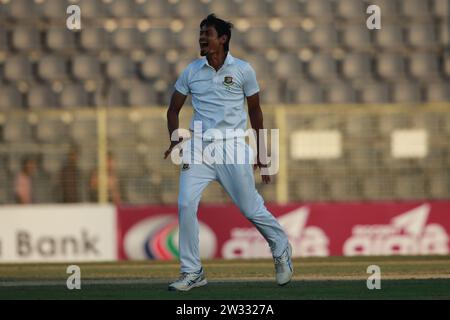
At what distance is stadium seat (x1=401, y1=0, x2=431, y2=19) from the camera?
2152 cm

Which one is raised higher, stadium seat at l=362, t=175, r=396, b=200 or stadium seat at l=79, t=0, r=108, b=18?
stadium seat at l=79, t=0, r=108, b=18

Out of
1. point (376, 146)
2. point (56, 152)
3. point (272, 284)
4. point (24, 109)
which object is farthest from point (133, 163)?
point (272, 284)

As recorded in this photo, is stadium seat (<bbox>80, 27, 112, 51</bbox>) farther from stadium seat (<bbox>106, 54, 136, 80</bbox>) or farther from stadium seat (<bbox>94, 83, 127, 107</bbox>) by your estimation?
stadium seat (<bbox>94, 83, 127, 107</bbox>)

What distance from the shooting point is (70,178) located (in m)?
18.9

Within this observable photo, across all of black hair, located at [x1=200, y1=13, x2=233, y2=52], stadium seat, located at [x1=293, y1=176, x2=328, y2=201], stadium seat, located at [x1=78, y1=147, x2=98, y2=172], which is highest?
black hair, located at [x1=200, y1=13, x2=233, y2=52]

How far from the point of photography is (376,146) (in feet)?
62.2

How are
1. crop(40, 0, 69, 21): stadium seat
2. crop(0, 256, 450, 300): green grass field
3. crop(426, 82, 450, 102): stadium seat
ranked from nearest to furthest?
crop(0, 256, 450, 300): green grass field, crop(426, 82, 450, 102): stadium seat, crop(40, 0, 69, 21): stadium seat

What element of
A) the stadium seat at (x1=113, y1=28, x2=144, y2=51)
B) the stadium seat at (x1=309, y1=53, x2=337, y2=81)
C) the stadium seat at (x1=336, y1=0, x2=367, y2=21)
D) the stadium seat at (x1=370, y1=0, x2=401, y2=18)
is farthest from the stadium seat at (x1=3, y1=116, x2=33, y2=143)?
the stadium seat at (x1=370, y1=0, x2=401, y2=18)

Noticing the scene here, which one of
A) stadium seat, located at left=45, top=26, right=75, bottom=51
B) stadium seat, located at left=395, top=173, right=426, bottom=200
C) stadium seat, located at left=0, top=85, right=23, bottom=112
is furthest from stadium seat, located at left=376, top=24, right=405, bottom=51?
stadium seat, located at left=0, top=85, right=23, bottom=112

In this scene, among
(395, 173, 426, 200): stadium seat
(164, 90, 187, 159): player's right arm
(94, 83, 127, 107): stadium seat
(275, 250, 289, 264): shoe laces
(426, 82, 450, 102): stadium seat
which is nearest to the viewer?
(164, 90, 187, 159): player's right arm

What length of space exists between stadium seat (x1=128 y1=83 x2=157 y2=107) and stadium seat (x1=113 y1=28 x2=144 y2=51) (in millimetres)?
865

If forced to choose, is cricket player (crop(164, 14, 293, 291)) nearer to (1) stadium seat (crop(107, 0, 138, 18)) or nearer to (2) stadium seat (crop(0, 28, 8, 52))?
(1) stadium seat (crop(107, 0, 138, 18))

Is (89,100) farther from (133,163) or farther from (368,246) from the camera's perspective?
(368,246)

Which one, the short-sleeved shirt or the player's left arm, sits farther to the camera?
the player's left arm
